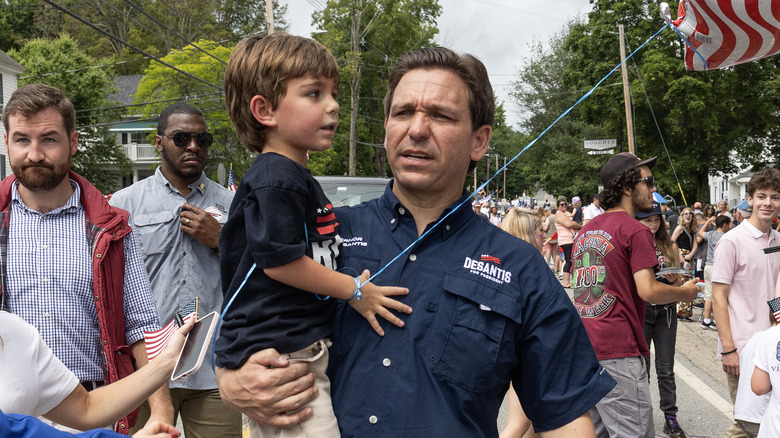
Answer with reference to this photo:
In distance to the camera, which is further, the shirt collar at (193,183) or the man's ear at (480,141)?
the shirt collar at (193,183)

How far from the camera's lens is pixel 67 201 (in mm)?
3070

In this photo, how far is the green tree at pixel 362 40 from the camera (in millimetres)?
40781

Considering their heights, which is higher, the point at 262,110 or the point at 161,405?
the point at 262,110

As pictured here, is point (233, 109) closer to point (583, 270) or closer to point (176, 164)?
point (176, 164)

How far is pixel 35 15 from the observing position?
2265 inches

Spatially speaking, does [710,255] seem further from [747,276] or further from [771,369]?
[771,369]

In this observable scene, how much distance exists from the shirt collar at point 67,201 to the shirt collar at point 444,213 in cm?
161

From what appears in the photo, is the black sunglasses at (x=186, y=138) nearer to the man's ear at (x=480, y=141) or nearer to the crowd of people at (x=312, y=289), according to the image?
the crowd of people at (x=312, y=289)

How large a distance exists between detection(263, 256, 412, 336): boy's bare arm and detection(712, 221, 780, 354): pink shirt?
3988 mm

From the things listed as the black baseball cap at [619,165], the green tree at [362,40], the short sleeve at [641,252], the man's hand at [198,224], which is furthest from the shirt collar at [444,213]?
the green tree at [362,40]

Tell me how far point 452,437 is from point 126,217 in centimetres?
207

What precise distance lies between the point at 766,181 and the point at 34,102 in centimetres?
507

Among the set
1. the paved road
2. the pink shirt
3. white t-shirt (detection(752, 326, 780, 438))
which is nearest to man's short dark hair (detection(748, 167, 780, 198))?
the pink shirt

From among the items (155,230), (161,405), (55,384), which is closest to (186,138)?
(155,230)
